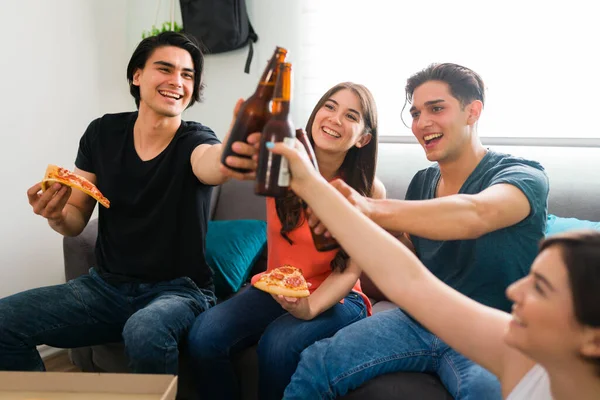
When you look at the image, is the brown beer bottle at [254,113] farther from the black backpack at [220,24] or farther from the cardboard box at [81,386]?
the black backpack at [220,24]

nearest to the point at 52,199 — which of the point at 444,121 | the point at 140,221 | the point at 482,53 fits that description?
the point at 140,221

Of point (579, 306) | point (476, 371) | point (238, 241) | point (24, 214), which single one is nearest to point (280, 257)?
point (238, 241)

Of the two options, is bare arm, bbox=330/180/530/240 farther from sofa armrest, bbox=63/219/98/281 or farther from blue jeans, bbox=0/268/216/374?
sofa armrest, bbox=63/219/98/281

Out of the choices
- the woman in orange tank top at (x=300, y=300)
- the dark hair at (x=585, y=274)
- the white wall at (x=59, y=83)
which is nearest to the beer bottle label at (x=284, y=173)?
the dark hair at (x=585, y=274)

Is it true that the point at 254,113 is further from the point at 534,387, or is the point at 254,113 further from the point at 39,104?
the point at 39,104

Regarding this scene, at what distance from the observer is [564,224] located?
1890mm

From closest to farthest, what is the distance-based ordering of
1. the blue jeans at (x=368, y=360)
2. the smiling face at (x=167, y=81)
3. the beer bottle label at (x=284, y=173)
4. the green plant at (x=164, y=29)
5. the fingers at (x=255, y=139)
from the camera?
1. the beer bottle label at (x=284, y=173)
2. the fingers at (x=255, y=139)
3. the blue jeans at (x=368, y=360)
4. the smiling face at (x=167, y=81)
5. the green plant at (x=164, y=29)

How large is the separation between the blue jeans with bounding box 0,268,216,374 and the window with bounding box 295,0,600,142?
5.10 ft

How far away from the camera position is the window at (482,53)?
91.8 inches

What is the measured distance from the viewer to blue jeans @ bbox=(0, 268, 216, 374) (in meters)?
1.53

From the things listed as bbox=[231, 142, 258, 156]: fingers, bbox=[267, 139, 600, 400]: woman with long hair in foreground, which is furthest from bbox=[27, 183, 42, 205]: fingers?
bbox=[267, 139, 600, 400]: woman with long hair in foreground

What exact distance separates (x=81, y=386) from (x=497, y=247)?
3.92ft

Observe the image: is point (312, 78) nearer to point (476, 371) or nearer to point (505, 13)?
point (505, 13)

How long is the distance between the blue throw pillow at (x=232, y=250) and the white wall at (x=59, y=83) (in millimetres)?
892
